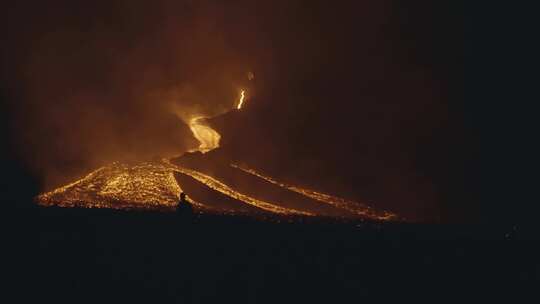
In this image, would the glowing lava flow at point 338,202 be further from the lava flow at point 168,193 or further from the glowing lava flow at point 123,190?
the glowing lava flow at point 123,190

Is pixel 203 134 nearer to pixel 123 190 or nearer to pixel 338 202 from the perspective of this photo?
pixel 338 202

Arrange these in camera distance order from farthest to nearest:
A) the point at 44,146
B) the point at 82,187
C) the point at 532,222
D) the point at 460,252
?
the point at 44,146 < the point at 532,222 < the point at 82,187 < the point at 460,252

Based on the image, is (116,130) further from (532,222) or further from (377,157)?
(532,222)

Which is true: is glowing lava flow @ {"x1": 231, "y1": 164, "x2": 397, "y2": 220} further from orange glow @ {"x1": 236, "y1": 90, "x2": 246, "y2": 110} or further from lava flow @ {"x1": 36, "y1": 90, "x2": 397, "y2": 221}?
orange glow @ {"x1": 236, "y1": 90, "x2": 246, "y2": 110}

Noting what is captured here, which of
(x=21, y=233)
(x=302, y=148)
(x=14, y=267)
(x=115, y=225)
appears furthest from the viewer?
(x=302, y=148)

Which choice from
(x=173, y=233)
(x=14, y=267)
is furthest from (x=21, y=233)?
(x=173, y=233)

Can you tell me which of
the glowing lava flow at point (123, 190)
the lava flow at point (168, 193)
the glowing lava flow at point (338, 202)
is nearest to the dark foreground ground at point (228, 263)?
the glowing lava flow at point (123, 190)
